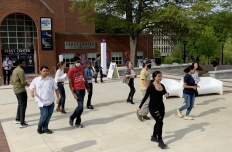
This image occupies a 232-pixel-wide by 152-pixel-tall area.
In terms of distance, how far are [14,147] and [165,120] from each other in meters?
3.92

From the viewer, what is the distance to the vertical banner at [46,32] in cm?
2355

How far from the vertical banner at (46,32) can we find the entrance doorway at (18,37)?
2.09 m

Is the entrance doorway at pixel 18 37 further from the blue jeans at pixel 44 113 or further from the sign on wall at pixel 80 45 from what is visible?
the blue jeans at pixel 44 113

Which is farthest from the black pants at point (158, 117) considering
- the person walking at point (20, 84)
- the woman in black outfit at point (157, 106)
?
the person walking at point (20, 84)

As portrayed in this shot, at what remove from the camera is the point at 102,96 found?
10.9 m

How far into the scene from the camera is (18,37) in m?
24.9

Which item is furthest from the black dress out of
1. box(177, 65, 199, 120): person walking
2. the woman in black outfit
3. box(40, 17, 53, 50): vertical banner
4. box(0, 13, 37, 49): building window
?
box(0, 13, 37, 49): building window

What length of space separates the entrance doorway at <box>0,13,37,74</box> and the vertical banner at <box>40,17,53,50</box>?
209 centimetres

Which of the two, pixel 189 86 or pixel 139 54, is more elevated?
pixel 139 54

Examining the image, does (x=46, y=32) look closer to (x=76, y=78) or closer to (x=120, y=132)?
(x=76, y=78)

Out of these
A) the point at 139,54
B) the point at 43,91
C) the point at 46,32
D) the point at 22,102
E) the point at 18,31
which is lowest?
the point at 22,102

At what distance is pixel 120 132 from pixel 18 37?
21905 millimetres

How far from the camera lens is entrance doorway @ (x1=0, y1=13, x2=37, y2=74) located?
24.2 m

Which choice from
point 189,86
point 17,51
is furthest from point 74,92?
point 17,51
